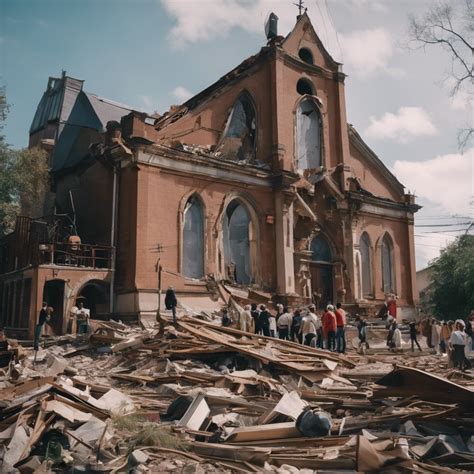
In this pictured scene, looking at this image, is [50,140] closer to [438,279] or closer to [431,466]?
[438,279]

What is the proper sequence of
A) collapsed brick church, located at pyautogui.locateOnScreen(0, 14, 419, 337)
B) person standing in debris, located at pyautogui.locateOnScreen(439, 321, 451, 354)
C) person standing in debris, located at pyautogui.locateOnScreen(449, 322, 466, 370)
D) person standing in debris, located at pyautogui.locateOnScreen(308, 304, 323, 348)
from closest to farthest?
person standing in debris, located at pyautogui.locateOnScreen(449, 322, 466, 370), person standing in debris, located at pyautogui.locateOnScreen(308, 304, 323, 348), person standing in debris, located at pyautogui.locateOnScreen(439, 321, 451, 354), collapsed brick church, located at pyautogui.locateOnScreen(0, 14, 419, 337)

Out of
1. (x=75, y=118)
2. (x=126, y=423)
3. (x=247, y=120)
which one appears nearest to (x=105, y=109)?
(x=75, y=118)

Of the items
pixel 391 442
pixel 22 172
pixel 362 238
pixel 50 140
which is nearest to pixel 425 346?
pixel 362 238

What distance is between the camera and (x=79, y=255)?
70.3 feet

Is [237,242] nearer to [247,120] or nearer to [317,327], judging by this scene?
[247,120]

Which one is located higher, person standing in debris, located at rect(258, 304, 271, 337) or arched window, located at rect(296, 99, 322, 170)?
arched window, located at rect(296, 99, 322, 170)

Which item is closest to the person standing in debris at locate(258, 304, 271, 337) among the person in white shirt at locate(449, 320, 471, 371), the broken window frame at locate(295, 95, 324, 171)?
the person in white shirt at locate(449, 320, 471, 371)

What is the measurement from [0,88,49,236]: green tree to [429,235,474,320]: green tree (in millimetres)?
24833

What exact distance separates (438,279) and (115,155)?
86.7 feet

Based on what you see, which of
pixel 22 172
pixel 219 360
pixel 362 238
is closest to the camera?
pixel 219 360

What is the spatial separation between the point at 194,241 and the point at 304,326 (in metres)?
7.98

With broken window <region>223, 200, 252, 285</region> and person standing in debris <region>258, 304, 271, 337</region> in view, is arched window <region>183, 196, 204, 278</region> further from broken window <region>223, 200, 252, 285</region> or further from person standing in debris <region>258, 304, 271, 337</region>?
person standing in debris <region>258, 304, 271, 337</region>

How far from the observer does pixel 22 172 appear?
93.0 feet

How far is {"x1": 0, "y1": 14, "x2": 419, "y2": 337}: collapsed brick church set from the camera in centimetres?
2142
